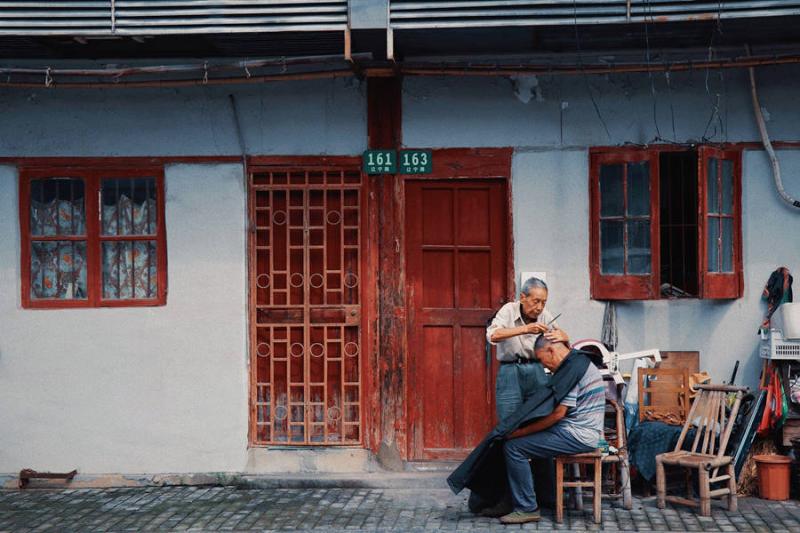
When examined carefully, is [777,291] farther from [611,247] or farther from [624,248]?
[611,247]

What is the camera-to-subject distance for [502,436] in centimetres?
790

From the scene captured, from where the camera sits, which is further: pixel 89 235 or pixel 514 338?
pixel 89 235

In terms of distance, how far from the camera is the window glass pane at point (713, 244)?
921cm

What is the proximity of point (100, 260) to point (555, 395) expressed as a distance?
4573mm

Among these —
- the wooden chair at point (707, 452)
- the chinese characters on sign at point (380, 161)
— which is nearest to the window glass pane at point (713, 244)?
the wooden chair at point (707, 452)

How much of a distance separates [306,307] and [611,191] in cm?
299

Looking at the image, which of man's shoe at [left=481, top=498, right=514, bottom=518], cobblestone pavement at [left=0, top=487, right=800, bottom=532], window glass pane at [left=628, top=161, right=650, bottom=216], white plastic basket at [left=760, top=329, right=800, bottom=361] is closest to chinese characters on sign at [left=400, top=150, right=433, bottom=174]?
window glass pane at [left=628, top=161, right=650, bottom=216]

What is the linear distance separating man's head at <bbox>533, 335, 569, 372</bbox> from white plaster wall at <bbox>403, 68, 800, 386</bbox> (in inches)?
64.7

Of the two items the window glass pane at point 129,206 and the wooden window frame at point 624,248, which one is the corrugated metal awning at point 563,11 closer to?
the wooden window frame at point 624,248

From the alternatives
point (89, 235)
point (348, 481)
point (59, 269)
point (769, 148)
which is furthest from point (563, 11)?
point (59, 269)

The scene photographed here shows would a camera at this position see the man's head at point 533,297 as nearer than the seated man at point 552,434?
No

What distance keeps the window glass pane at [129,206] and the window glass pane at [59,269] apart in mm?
358

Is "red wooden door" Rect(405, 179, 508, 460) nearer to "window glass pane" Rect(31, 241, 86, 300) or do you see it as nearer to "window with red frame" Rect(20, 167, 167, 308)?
"window with red frame" Rect(20, 167, 167, 308)

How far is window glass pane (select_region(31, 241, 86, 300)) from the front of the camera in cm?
977
